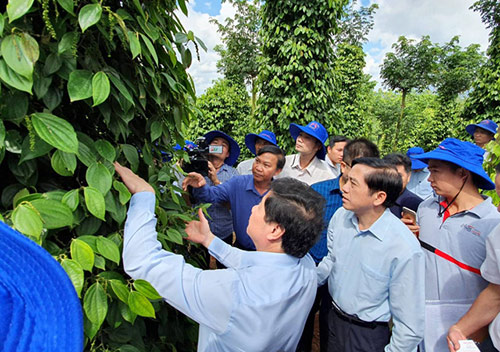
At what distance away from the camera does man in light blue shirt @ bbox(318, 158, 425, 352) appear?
1622mm

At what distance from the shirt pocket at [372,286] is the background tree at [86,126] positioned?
1.15 meters

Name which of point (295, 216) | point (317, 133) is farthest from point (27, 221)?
point (317, 133)

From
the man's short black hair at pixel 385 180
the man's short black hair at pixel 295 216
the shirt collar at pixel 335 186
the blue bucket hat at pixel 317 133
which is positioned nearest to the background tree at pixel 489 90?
the blue bucket hat at pixel 317 133

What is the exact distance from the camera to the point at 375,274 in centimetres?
172

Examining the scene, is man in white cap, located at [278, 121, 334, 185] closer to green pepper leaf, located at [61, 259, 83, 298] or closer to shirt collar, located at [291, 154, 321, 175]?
shirt collar, located at [291, 154, 321, 175]

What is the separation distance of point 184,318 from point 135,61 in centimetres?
124

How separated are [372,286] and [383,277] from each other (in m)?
0.08

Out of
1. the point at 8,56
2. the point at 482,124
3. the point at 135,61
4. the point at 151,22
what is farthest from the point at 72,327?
the point at 482,124

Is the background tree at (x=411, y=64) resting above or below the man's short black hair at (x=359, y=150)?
above

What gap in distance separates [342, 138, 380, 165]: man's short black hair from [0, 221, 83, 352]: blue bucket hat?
2540mm

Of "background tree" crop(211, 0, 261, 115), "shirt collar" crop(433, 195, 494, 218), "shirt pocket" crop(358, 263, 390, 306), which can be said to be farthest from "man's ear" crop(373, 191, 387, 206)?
"background tree" crop(211, 0, 261, 115)

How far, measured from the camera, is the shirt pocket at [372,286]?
1.72 m

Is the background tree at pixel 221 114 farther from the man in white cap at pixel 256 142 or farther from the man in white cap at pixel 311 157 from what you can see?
the man in white cap at pixel 311 157

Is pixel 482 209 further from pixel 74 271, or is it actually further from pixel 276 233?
pixel 74 271
